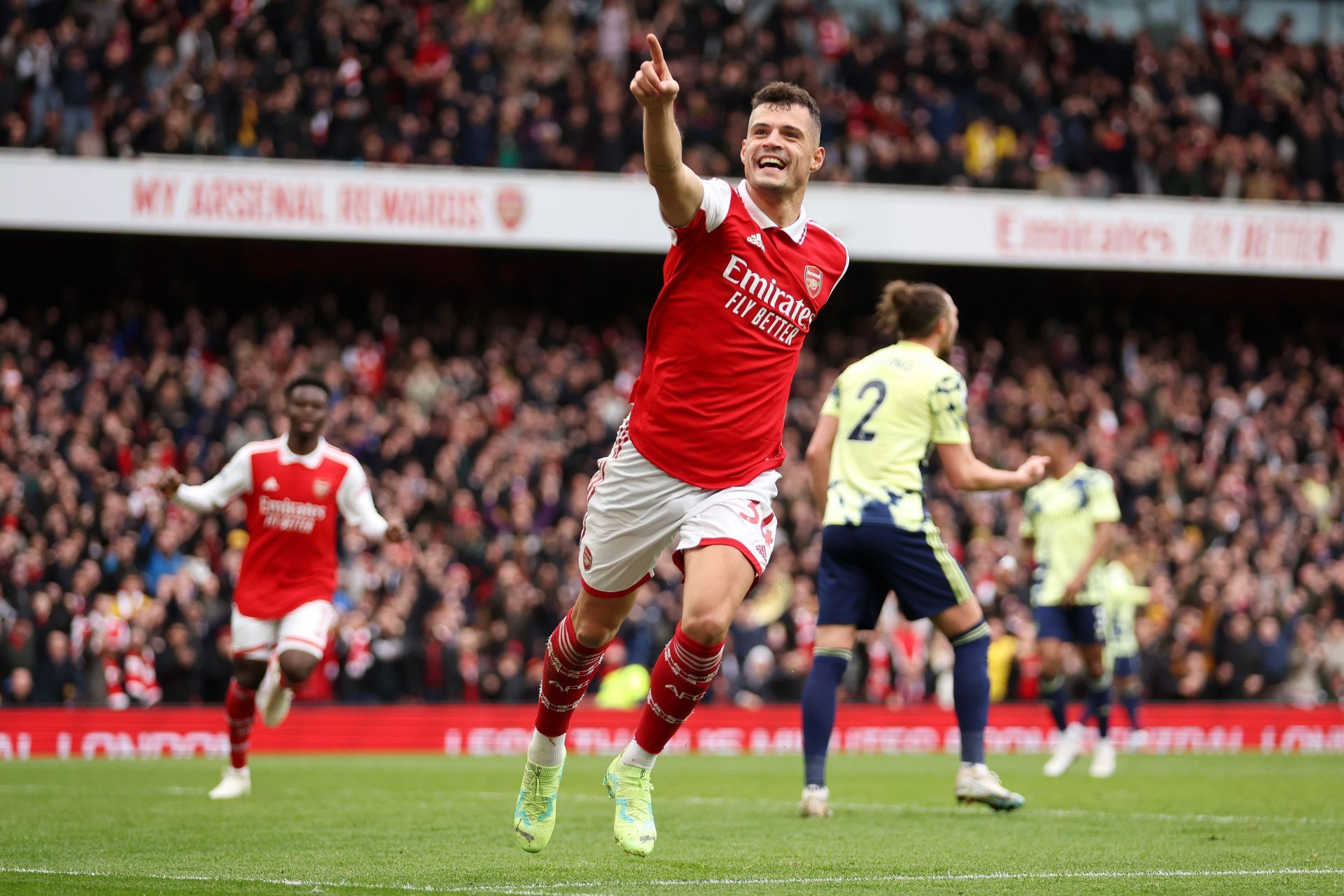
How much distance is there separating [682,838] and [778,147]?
3384 mm

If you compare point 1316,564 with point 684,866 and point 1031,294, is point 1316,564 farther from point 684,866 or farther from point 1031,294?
point 684,866

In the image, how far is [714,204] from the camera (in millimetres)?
5926

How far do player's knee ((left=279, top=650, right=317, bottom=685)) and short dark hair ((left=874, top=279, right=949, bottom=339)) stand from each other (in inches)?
160

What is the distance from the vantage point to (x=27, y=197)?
23297 mm

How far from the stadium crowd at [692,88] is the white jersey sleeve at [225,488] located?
14.6 m

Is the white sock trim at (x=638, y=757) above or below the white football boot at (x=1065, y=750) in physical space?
above

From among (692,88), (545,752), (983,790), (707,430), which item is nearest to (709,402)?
(707,430)

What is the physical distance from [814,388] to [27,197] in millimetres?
11803

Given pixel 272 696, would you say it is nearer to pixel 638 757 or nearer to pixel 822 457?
pixel 822 457

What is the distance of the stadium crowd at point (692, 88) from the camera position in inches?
937

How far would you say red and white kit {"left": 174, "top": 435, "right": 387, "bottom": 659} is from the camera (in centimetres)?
1045

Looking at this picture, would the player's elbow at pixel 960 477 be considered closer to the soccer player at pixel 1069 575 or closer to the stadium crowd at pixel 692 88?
the soccer player at pixel 1069 575

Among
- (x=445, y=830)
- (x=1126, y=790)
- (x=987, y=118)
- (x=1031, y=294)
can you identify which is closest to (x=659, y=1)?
(x=987, y=118)

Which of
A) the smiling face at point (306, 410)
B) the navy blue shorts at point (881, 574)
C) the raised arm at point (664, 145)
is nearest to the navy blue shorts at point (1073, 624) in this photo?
the navy blue shorts at point (881, 574)
